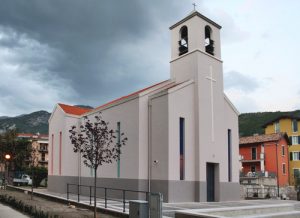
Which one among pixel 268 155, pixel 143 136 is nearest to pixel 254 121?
pixel 268 155

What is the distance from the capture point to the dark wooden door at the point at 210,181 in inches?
875

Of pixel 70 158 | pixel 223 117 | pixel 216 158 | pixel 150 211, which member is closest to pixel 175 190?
pixel 216 158

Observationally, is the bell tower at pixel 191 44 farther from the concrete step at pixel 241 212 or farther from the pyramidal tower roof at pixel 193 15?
the concrete step at pixel 241 212

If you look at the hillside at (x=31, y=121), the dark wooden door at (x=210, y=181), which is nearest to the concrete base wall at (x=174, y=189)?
the dark wooden door at (x=210, y=181)

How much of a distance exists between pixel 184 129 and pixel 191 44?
5.62 metres

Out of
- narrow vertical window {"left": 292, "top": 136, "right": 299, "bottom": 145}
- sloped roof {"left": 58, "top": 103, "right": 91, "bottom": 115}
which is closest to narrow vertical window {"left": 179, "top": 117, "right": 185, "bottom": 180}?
sloped roof {"left": 58, "top": 103, "right": 91, "bottom": 115}

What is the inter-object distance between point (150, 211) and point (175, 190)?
7.69 m

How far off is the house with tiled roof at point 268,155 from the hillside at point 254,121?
24212 mm

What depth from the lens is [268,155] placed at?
51750 mm

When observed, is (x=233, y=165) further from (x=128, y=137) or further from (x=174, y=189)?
(x=128, y=137)

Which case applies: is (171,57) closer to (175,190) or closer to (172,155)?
(172,155)

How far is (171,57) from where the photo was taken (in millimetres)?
24297

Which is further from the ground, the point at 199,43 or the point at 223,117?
the point at 199,43

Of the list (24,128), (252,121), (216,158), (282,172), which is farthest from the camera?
(24,128)
